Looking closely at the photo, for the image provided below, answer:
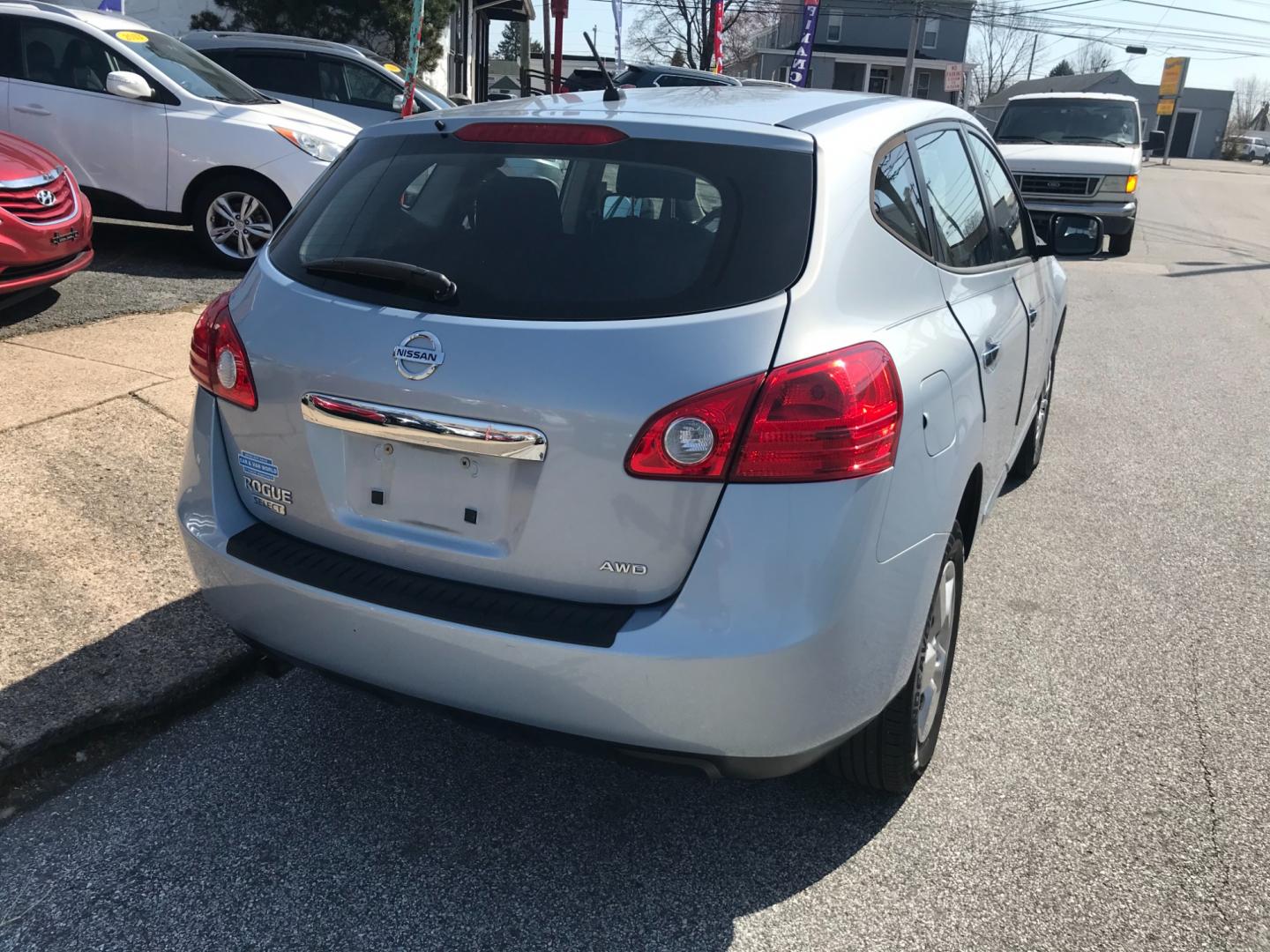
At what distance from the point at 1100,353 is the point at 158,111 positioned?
24.8 feet

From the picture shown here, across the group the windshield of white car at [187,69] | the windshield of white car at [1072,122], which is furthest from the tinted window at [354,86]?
the windshield of white car at [1072,122]

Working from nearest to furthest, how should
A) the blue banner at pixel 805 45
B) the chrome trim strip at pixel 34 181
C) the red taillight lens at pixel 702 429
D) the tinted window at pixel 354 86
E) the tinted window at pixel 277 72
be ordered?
the red taillight lens at pixel 702 429 < the chrome trim strip at pixel 34 181 < the tinted window at pixel 277 72 < the tinted window at pixel 354 86 < the blue banner at pixel 805 45

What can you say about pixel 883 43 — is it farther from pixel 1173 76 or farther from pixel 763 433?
pixel 763 433

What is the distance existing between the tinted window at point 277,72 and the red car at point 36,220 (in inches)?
247

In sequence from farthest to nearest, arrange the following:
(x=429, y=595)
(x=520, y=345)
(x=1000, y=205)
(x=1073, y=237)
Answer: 1. (x=1073, y=237)
2. (x=1000, y=205)
3. (x=429, y=595)
4. (x=520, y=345)

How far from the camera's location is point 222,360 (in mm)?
2658

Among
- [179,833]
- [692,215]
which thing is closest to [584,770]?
[179,833]

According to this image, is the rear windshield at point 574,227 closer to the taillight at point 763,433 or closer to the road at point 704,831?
the taillight at point 763,433

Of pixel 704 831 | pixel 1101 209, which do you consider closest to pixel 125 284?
pixel 704 831

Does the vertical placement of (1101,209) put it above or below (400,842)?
above

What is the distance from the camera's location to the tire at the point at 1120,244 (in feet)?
48.2

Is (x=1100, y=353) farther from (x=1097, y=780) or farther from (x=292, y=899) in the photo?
(x=292, y=899)

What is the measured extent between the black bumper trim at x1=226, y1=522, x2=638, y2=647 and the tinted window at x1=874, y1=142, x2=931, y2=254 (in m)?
1.22

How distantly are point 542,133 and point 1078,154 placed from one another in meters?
13.4
